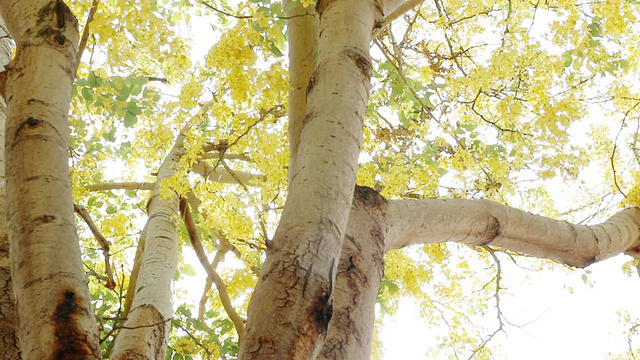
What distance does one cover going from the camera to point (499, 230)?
2.48 meters

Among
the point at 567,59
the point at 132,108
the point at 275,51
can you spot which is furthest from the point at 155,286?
the point at 567,59

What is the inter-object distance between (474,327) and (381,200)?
2714 millimetres

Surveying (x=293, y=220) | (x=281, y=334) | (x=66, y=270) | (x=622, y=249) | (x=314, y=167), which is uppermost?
(x=622, y=249)

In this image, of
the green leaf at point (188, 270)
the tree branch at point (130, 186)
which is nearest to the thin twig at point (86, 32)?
the tree branch at point (130, 186)

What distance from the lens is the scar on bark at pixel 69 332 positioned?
3.81ft

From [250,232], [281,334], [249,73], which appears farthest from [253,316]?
[250,232]

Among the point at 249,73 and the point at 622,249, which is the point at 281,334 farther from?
the point at 622,249

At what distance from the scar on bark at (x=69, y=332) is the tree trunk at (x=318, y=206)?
32 centimetres

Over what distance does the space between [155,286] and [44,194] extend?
64.7 inches

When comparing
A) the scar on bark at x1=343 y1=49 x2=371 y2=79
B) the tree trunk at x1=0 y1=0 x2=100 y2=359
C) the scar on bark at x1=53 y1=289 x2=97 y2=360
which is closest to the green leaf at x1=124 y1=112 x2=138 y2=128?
the tree trunk at x1=0 y1=0 x2=100 y2=359

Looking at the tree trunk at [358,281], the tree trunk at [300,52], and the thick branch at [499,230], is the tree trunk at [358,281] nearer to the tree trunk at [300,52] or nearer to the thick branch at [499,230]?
the thick branch at [499,230]

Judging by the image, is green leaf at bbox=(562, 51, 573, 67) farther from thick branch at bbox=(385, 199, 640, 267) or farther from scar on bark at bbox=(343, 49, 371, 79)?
scar on bark at bbox=(343, 49, 371, 79)

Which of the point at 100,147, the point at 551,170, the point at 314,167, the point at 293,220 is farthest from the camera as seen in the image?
the point at 100,147

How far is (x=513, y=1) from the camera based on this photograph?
3.77 meters
